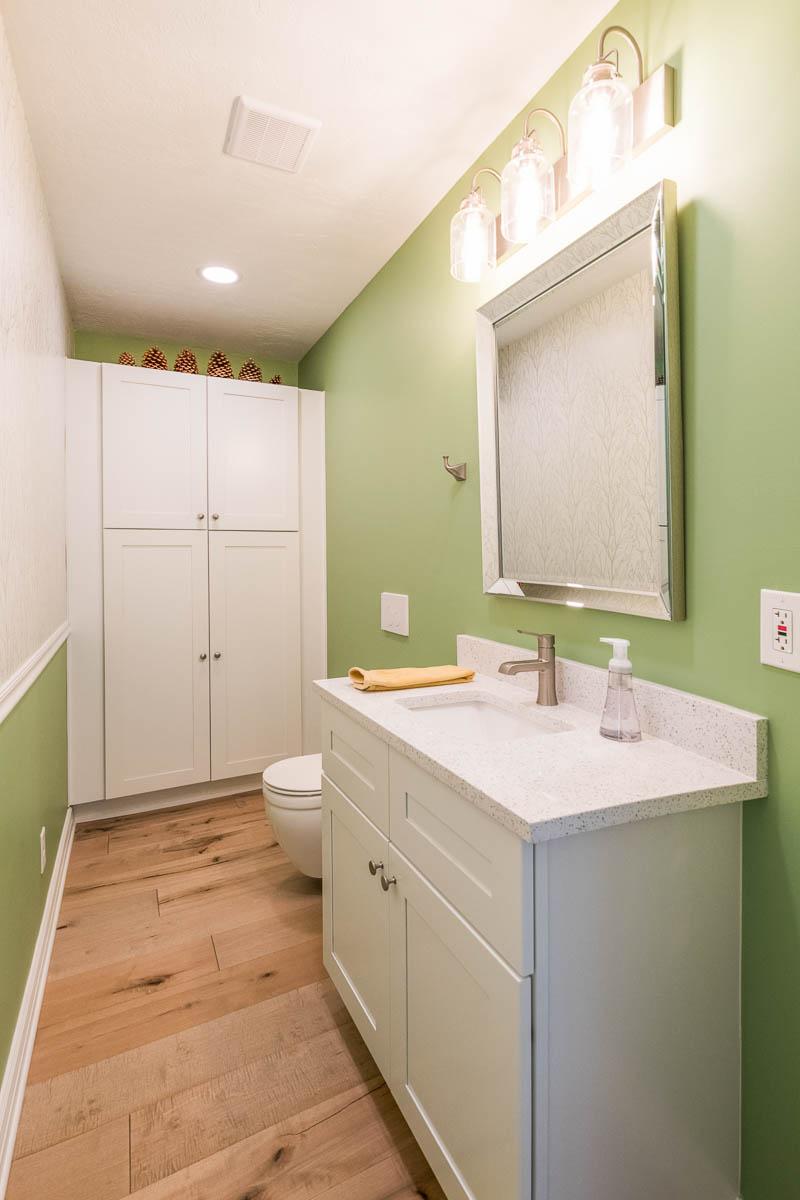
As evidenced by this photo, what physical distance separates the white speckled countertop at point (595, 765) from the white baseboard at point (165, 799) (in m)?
2.11

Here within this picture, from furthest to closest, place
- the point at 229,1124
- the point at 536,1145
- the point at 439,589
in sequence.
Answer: the point at 439,589
the point at 229,1124
the point at 536,1145

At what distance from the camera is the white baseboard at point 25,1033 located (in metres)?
1.26

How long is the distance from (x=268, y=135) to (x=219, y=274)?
899 millimetres

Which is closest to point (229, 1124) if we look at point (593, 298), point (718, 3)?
point (593, 298)

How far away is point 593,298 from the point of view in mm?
1363

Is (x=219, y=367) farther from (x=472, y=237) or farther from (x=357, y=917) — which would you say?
(x=357, y=917)

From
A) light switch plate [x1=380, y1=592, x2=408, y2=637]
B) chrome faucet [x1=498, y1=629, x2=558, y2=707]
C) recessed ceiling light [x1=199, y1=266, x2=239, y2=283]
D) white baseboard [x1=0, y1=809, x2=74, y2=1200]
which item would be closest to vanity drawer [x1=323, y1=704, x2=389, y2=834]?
chrome faucet [x1=498, y1=629, x2=558, y2=707]

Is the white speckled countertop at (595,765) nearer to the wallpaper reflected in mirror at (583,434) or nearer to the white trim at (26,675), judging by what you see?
the wallpaper reflected in mirror at (583,434)

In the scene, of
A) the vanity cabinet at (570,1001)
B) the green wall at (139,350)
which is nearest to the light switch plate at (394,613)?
the vanity cabinet at (570,1001)

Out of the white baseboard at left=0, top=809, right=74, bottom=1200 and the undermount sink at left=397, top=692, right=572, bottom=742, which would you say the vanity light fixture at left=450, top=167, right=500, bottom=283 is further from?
the white baseboard at left=0, top=809, right=74, bottom=1200

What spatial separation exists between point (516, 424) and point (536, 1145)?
4.80 feet

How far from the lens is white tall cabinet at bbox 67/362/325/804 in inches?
111

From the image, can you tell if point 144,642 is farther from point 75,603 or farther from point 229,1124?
point 229,1124

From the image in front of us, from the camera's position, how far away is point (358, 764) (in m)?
1.46
